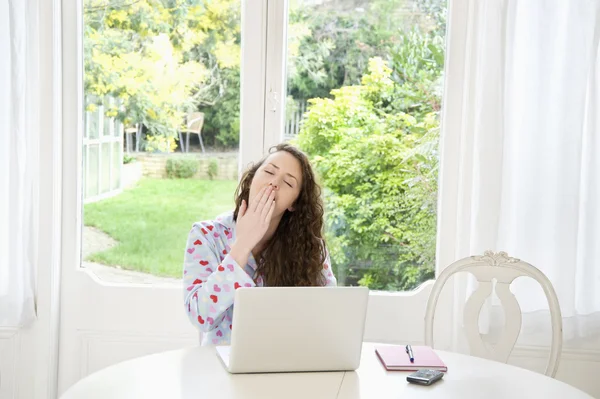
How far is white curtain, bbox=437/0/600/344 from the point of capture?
2730mm

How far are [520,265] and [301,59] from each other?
1153mm

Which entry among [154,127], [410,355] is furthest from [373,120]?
[410,355]

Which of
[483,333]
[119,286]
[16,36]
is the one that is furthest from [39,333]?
[483,333]

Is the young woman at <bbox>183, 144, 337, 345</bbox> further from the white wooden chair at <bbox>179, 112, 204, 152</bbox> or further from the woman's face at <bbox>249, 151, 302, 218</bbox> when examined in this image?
the white wooden chair at <bbox>179, 112, 204, 152</bbox>

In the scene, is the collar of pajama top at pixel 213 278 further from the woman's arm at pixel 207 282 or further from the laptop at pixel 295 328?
the laptop at pixel 295 328

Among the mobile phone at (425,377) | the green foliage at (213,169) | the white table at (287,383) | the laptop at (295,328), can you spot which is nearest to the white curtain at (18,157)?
the green foliage at (213,169)

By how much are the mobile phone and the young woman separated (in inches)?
20.7

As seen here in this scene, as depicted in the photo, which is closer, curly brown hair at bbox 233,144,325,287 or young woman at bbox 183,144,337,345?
young woman at bbox 183,144,337,345

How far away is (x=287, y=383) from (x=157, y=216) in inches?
59.8

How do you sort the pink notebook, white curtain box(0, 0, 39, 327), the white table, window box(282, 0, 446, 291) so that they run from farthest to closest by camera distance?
1. window box(282, 0, 446, 291)
2. white curtain box(0, 0, 39, 327)
3. the pink notebook
4. the white table

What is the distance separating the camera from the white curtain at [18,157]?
2.84 m

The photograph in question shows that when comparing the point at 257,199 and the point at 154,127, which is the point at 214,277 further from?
the point at 154,127

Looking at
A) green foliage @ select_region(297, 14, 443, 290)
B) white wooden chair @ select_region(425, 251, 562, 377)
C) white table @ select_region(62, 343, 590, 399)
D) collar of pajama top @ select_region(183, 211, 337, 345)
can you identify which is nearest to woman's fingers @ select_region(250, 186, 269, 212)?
collar of pajama top @ select_region(183, 211, 337, 345)

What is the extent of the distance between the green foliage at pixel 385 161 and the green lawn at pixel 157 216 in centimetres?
41
